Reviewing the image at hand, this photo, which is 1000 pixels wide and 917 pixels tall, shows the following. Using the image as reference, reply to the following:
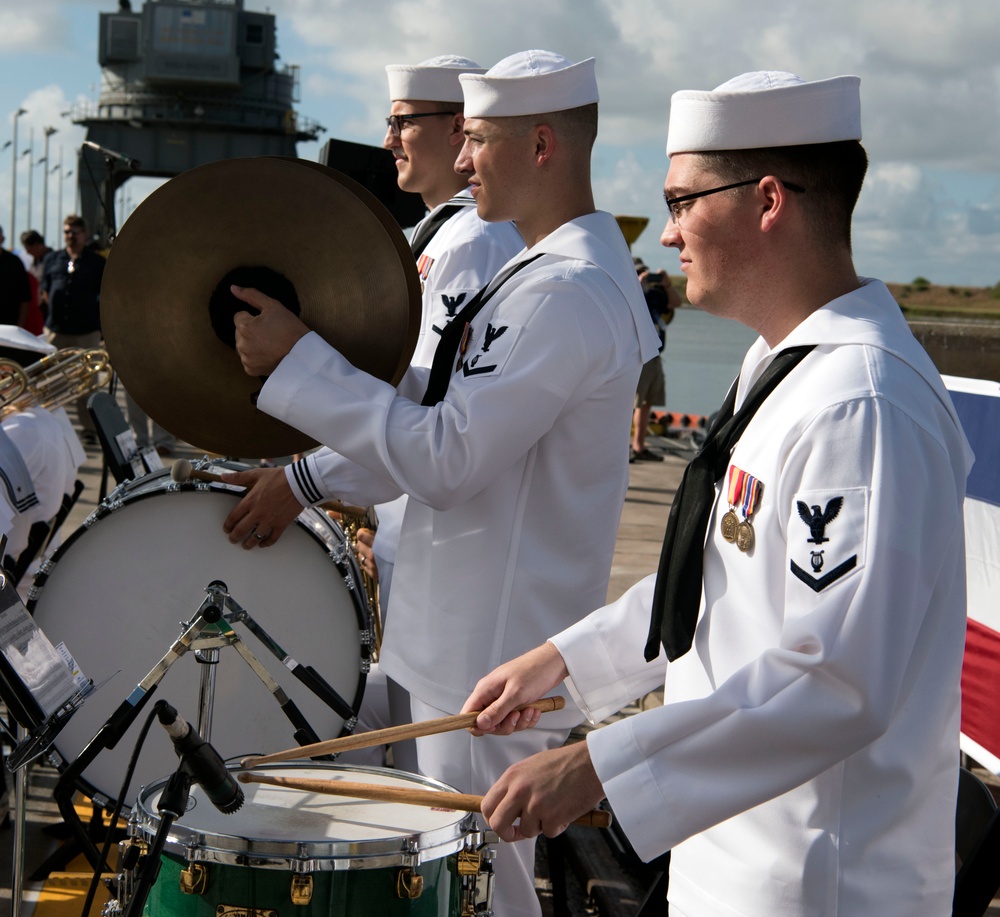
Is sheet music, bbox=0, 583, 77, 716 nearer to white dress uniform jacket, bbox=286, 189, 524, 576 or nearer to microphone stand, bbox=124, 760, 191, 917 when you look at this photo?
microphone stand, bbox=124, 760, 191, 917

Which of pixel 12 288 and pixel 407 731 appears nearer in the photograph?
pixel 407 731

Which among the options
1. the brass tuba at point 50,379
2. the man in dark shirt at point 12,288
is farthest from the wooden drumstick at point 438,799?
the man in dark shirt at point 12,288

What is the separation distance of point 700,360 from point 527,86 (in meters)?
28.7

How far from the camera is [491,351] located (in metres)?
2.60

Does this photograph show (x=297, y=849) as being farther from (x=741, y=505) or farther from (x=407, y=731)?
(x=741, y=505)

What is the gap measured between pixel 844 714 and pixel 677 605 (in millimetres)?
362

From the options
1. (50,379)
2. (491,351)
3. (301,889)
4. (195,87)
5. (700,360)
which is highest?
(195,87)

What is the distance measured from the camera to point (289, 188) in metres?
2.66

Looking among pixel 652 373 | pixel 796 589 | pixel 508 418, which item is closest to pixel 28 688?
pixel 508 418

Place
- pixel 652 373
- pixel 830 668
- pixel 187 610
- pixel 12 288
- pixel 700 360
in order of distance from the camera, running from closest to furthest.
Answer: pixel 830 668 → pixel 187 610 → pixel 12 288 → pixel 652 373 → pixel 700 360

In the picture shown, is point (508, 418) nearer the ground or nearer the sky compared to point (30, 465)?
nearer the sky

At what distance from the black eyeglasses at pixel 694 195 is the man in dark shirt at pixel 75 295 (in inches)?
419

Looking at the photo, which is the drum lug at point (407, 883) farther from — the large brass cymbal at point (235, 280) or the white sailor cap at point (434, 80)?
the white sailor cap at point (434, 80)

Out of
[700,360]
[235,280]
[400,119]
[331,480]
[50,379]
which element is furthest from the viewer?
[700,360]
